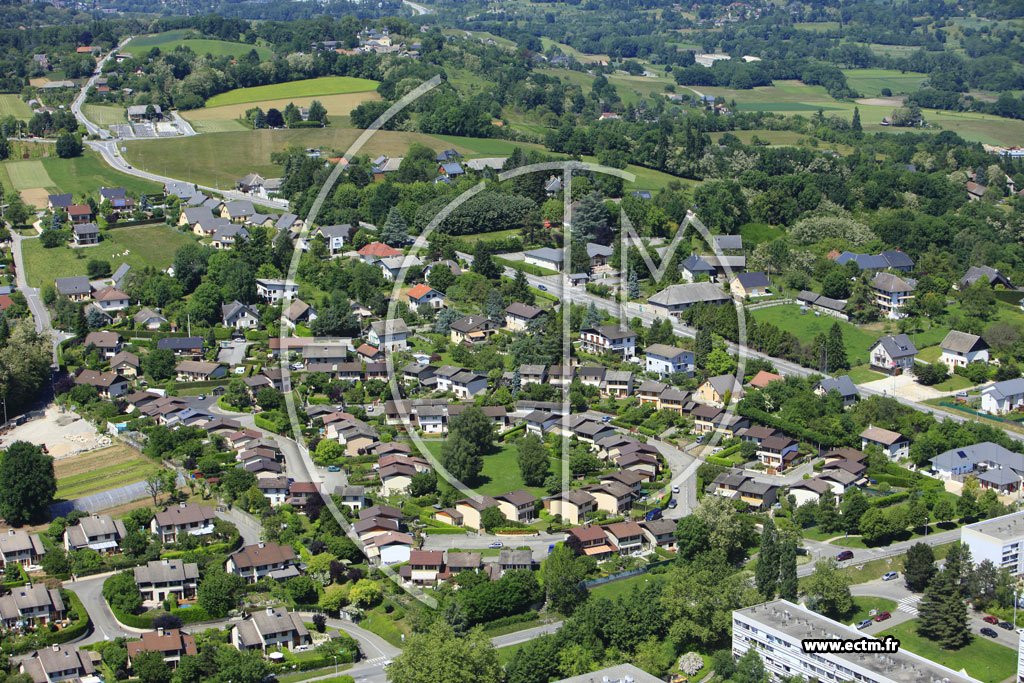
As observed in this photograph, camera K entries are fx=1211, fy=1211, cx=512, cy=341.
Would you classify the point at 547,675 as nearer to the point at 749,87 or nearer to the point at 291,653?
the point at 291,653

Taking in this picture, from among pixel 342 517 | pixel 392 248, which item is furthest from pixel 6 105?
pixel 342 517

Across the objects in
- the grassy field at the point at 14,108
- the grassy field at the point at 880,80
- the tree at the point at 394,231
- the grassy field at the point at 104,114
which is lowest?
the tree at the point at 394,231

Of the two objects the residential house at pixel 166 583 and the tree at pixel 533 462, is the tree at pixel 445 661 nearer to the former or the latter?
the residential house at pixel 166 583

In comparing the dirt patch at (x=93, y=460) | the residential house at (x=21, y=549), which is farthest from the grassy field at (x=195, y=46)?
the residential house at (x=21, y=549)

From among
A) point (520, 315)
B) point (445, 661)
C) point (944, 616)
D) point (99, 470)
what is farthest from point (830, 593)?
point (99, 470)

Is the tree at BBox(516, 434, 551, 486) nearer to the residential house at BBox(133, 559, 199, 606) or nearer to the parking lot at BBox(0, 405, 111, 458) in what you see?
the residential house at BBox(133, 559, 199, 606)

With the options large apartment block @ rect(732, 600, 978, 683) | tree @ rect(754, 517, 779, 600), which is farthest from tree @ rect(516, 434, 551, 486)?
large apartment block @ rect(732, 600, 978, 683)
